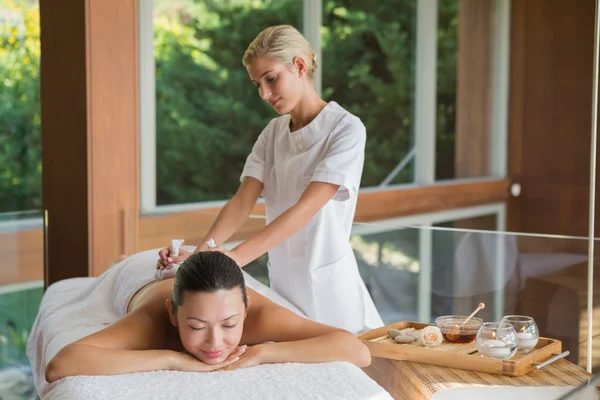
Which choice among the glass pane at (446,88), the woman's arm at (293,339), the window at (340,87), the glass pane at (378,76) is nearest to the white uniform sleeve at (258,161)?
the woman's arm at (293,339)

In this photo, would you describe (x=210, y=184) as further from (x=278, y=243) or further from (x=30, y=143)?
(x=278, y=243)

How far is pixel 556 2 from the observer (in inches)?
221


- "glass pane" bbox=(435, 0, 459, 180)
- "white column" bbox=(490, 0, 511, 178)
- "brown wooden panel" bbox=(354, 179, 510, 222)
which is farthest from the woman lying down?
"white column" bbox=(490, 0, 511, 178)

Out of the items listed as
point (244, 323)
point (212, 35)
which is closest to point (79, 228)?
point (212, 35)

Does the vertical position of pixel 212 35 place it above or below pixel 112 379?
above

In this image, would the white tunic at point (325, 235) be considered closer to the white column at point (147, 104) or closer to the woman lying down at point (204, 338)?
the woman lying down at point (204, 338)

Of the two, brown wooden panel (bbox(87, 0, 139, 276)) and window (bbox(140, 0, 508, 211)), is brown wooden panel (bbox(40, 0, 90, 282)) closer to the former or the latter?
brown wooden panel (bbox(87, 0, 139, 276))

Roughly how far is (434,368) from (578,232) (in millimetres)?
4180

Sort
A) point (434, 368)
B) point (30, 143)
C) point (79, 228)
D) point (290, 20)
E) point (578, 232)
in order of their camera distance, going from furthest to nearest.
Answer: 1. point (578, 232)
2. point (290, 20)
3. point (30, 143)
4. point (79, 228)
5. point (434, 368)

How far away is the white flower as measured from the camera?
68.6 inches

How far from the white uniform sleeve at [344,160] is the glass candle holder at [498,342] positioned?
0.51 m

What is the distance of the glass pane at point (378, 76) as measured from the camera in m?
4.98

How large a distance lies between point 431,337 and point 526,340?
20 centimetres

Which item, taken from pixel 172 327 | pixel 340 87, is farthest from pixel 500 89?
pixel 172 327
